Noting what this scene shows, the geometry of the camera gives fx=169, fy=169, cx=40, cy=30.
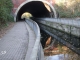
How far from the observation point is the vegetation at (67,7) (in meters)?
36.6

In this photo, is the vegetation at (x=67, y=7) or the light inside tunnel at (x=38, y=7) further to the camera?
the light inside tunnel at (x=38, y=7)

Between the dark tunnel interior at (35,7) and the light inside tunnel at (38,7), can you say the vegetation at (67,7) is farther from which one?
the dark tunnel interior at (35,7)

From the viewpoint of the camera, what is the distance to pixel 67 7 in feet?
122

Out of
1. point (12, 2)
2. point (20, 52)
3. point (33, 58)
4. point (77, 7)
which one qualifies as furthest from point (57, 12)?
point (33, 58)

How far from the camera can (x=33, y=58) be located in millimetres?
4801

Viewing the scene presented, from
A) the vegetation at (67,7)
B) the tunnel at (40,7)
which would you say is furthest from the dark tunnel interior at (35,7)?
the vegetation at (67,7)

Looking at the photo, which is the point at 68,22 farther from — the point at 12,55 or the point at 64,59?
the point at 12,55

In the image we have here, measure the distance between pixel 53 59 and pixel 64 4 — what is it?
1047 inches

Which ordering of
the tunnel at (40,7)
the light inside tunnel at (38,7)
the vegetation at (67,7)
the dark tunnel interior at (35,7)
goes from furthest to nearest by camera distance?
the dark tunnel interior at (35,7)
the light inside tunnel at (38,7)
the tunnel at (40,7)
the vegetation at (67,7)

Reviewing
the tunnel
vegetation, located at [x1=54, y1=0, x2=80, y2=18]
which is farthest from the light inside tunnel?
vegetation, located at [x1=54, y1=0, x2=80, y2=18]

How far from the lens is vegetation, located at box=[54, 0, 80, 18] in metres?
36.6

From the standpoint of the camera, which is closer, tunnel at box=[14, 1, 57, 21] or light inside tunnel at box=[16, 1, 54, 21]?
tunnel at box=[14, 1, 57, 21]

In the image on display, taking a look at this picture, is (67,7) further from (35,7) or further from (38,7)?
(35,7)

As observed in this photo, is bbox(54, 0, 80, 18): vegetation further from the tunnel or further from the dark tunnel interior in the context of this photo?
the dark tunnel interior
